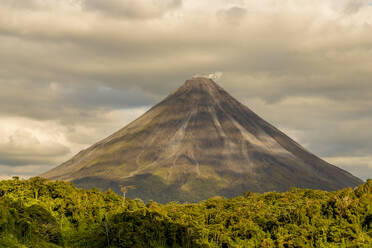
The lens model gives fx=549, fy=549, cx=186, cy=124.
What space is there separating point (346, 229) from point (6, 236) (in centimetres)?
3600

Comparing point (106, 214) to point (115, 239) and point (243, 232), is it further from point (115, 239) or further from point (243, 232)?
point (243, 232)

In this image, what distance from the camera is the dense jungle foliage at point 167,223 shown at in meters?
59.4

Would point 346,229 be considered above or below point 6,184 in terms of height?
below

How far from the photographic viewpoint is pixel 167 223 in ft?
215

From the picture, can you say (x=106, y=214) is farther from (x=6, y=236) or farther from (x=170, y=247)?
(x=6, y=236)

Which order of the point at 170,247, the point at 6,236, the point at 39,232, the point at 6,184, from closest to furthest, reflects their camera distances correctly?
1. the point at 6,236
2. the point at 39,232
3. the point at 170,247
4. the point at 6,184

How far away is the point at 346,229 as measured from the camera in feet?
198

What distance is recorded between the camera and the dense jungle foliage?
5942 centimetres

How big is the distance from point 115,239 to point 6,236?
12674mm

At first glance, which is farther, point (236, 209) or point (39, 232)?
point (236, 209)

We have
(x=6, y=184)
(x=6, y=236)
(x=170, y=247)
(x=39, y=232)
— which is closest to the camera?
(x=6, y=236)

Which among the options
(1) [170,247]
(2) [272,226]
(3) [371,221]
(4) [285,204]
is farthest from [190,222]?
(3) [371,221]

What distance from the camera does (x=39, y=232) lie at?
58562 millimetres

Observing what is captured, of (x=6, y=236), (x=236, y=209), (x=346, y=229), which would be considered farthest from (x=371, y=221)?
(x=6, y=236)
